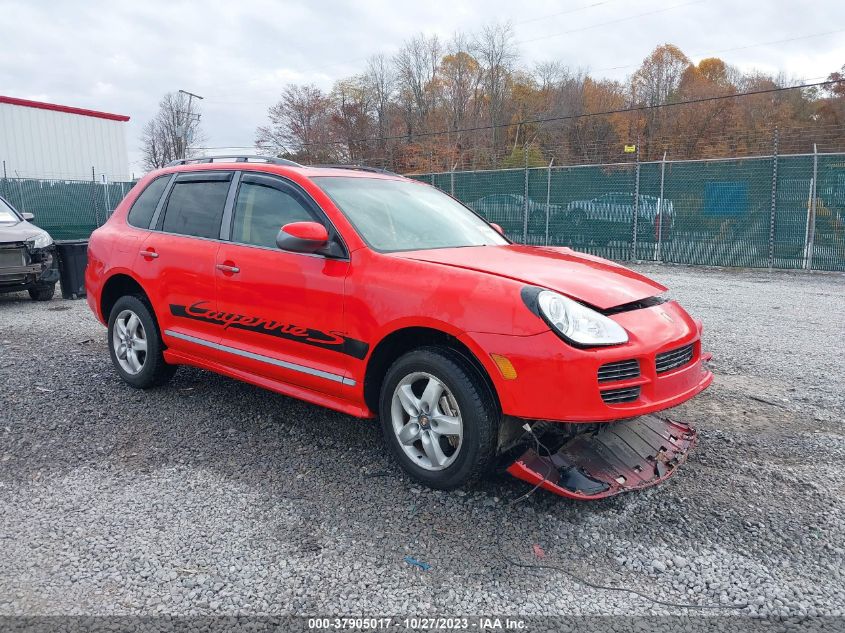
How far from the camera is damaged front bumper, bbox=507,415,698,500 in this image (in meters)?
2.92

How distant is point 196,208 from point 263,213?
75cm

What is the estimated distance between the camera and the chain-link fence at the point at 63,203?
18.0m

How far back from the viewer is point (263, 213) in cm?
400

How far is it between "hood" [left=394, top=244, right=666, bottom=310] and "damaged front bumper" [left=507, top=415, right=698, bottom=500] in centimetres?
71

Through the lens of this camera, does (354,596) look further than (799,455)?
No

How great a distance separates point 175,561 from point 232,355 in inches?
64.2

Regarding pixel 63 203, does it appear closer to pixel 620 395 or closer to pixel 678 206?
pixel 678 206

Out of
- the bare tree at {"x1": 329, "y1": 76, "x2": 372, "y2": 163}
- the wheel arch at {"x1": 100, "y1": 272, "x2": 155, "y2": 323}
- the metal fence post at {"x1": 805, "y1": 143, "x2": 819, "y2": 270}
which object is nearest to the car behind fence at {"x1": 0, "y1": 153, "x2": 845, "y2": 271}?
the metal fence post at {"x1": 805, "y1": 143, "x2": 819, "y2": 270}

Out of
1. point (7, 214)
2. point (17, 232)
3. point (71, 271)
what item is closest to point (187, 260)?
point (17, 232)

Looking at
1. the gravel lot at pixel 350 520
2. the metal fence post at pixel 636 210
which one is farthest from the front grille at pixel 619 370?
the metal fence post at pixel 636 210

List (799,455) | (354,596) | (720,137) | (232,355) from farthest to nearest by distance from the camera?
1. (720,137)
2. (232,355)
3. (799,455)
4. (354,596)

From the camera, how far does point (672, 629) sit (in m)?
2.22

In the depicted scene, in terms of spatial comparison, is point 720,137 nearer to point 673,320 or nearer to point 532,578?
point 673,320

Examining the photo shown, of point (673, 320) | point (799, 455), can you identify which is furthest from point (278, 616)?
point (799, 455)
